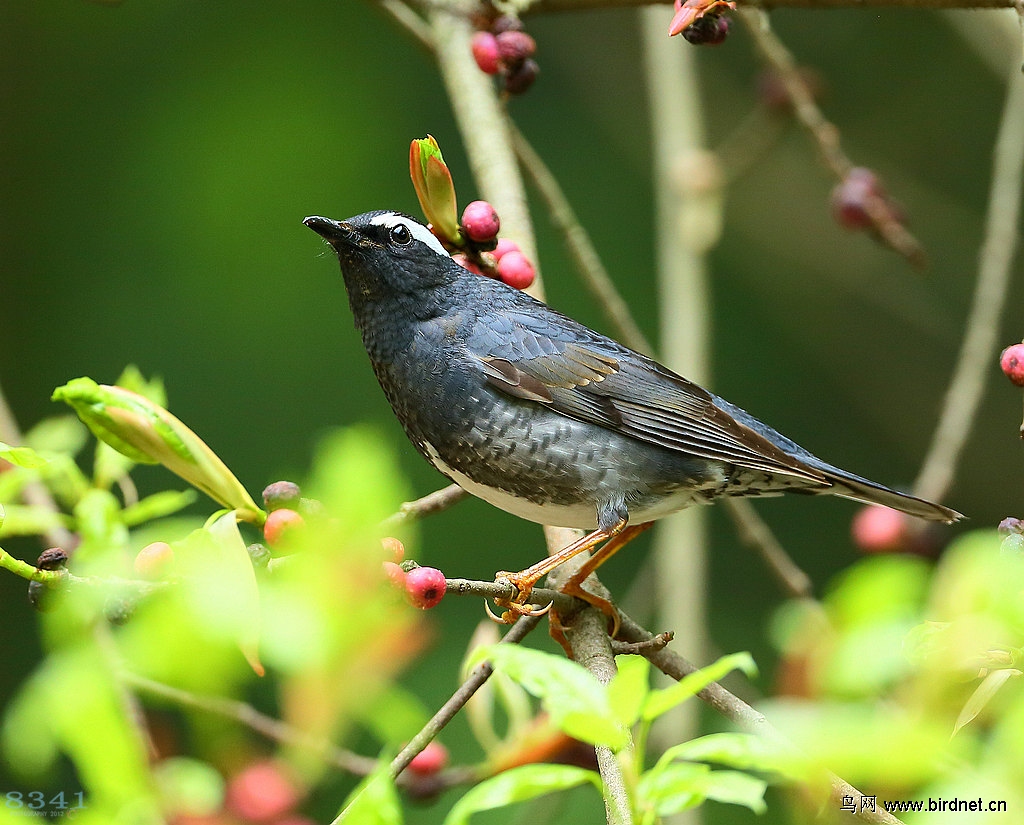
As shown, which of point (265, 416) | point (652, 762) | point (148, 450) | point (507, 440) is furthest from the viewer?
point (265, 416)

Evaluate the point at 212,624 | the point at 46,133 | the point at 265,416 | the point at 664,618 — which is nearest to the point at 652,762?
the point at 664,618

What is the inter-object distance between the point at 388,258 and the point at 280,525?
1.22m

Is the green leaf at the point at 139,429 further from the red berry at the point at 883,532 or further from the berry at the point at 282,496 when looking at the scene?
the red berry at the point at 883,532

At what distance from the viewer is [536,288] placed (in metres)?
3.28

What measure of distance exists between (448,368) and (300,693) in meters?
1.47

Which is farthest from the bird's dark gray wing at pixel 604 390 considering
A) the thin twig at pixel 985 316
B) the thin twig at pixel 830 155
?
the thin twig at pixel 830 155

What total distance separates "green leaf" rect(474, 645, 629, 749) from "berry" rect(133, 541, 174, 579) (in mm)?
831

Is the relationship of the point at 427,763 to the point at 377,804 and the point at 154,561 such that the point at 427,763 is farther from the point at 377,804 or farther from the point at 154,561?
the point at 377,804

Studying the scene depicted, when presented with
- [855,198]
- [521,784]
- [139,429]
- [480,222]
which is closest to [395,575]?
[139,429]

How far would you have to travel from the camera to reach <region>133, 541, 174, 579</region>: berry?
1771mm

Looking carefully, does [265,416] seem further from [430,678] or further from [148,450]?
[148,450]

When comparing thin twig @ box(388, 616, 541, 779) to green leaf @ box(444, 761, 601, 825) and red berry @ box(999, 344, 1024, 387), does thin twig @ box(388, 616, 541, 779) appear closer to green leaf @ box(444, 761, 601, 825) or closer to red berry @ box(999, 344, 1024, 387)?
green leaf @ box(444, 761, 601, 825)

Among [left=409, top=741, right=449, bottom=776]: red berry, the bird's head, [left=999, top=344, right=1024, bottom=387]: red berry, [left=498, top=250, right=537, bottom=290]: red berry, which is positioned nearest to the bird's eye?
the bird's head

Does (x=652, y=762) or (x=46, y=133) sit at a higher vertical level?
(x=46, y=133)
